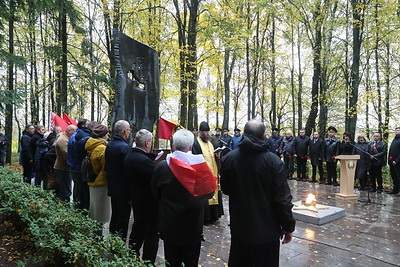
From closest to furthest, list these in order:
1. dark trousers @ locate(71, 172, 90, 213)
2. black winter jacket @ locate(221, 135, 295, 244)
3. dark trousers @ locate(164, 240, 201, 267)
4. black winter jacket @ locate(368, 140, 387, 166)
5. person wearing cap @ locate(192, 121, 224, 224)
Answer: black winter jacket @ locate(221, 135, 295, 244) < dark trousers @ locate(164, 240, 201, 267) < dark trousers @ locate(71, 172, 90, 213) < person wearing cap @ locate(192, 121, 224, 224) < black winter jacket @ locate(368, 140, 387, 166)

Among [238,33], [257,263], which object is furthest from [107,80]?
[257,263]

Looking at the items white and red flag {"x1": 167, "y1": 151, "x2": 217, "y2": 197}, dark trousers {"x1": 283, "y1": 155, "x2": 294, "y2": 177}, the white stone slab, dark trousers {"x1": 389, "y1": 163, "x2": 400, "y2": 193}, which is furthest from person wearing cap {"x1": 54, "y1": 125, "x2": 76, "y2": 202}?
dark trousers {"x1": 389, "y1": 163, "x2": 400, "y2": 193}

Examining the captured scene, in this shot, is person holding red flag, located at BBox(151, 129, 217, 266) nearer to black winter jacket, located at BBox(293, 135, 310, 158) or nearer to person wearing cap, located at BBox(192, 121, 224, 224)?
person wearing cap, located at BBox(192, 121, 224, 224)

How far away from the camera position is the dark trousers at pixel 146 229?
3.57 metres

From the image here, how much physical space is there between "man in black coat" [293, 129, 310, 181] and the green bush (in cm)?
980

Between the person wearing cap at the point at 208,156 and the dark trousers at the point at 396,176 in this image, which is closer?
the person wearing cap at the point at 208,156

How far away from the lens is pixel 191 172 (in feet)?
9.34

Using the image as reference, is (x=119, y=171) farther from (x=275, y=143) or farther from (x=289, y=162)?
(x=289, y=162)

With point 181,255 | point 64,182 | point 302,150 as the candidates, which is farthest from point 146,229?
point 302,150

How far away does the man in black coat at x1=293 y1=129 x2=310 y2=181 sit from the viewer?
1182cm

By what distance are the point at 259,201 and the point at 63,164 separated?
14.9 ft

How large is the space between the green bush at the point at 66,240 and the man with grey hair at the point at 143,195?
51 cm

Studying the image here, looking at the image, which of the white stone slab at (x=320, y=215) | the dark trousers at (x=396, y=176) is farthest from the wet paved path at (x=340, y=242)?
the dark trousers at (x=396, y=176)

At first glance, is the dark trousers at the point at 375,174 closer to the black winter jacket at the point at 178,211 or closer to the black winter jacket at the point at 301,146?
the black winter jacket at the point at 301,146
